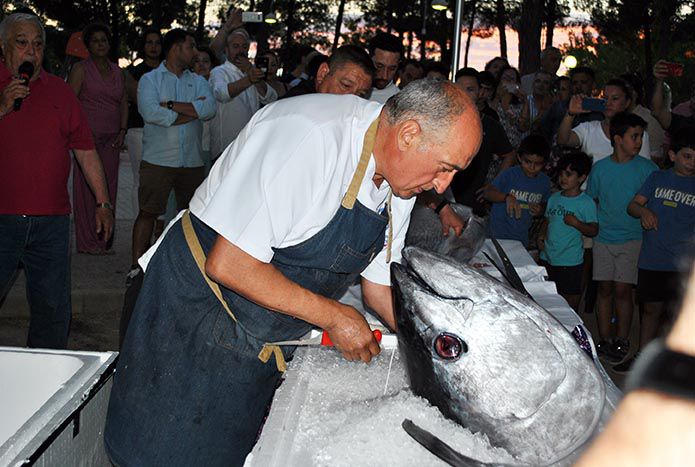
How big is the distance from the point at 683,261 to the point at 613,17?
134ft

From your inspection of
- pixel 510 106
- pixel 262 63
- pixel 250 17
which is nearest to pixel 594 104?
pixel 510 106

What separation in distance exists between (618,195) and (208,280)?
387 cm

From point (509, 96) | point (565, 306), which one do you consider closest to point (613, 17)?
point (509, 96)

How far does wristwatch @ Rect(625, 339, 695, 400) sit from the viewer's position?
2.15 feet

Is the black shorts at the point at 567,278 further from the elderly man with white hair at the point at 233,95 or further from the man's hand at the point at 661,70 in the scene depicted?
the elderly man with white hair at the point at 233,95

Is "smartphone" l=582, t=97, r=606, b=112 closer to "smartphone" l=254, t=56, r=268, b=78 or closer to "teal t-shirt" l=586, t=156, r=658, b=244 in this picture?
"teal t-shirt" l=586, t=156, r=658, b=244

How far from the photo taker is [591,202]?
5.53m

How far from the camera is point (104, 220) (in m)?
4.09

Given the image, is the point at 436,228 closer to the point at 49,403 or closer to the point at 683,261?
→ the point at 49,403

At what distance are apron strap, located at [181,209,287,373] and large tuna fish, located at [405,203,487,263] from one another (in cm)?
88

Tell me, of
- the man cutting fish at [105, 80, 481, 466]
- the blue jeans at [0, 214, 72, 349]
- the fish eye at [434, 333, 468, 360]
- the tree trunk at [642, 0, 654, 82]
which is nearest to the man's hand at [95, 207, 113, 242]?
the blue jeans at [0, 214, 72, 349]

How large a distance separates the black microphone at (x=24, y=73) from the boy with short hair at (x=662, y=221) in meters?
3.53

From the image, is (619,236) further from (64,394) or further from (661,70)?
(64,394)

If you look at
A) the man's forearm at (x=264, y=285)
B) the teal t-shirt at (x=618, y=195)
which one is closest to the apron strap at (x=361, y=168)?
the man's forearm at (x=264, y=285)
